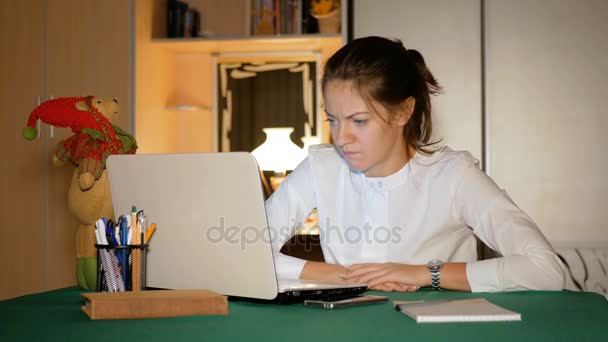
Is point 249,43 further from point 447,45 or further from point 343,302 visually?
point 343,302

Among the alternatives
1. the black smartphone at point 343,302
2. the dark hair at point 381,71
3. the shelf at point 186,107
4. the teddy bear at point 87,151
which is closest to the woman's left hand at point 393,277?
the black smartphone at point 343,302

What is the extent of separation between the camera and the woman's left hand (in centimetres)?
155

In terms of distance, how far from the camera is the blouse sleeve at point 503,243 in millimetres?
1537

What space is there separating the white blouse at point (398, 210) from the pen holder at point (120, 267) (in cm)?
43

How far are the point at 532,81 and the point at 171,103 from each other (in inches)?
81.1

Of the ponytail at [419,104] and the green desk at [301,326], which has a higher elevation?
the ponytail at [419,104]

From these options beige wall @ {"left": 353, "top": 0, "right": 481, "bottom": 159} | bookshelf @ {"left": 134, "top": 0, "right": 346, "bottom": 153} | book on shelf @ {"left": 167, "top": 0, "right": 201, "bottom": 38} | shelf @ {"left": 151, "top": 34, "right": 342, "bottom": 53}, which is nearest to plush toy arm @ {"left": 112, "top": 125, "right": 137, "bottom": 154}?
beige wall @ {"left": 353, "top": 0, "right": 481, "bottom": 159}

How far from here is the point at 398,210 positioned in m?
2.01

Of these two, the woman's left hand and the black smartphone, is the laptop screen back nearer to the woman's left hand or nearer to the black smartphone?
the black smartphone

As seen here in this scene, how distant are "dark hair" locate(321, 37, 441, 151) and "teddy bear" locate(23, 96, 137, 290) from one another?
2.05ft

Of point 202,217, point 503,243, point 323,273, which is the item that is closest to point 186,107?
point 323,273

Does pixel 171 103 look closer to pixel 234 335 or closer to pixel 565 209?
pixel 565 209

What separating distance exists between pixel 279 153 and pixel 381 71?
81.8 inches

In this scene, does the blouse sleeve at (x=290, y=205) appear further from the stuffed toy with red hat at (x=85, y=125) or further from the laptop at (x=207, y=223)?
the laptop at (x=207, y=223)
